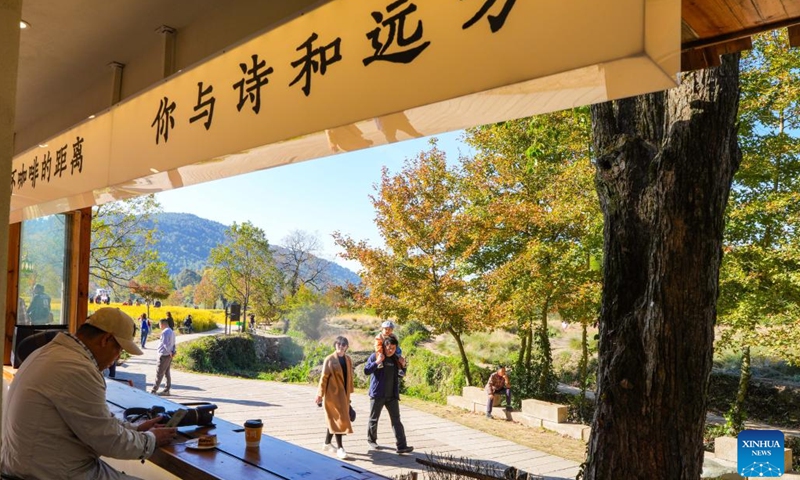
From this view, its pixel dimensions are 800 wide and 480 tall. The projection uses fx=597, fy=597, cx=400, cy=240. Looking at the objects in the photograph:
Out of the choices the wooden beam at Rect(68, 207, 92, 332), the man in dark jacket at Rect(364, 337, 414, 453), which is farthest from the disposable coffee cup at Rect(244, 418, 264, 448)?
the man in dark jacket at Rect(364, 337, 414, 453)

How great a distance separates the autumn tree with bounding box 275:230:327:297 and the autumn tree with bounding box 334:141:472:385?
588 cm

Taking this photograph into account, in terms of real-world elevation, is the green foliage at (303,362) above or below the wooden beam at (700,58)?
below

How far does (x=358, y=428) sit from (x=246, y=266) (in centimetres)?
903

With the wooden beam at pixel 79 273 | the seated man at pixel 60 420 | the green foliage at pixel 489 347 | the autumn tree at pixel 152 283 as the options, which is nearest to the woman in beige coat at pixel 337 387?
the wooden beam at pixel 79 273

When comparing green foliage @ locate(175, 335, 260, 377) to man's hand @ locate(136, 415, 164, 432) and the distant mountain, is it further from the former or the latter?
man's hand @ locate(136, 415, 164, 432)

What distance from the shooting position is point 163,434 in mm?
2363

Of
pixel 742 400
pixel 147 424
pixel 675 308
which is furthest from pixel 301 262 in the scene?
pixel 147 424

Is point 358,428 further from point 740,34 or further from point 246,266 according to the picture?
point 740,34

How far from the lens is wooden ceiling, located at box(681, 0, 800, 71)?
1180 mm

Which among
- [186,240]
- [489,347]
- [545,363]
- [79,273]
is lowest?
[545,363]

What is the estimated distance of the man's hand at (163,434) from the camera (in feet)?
7.72

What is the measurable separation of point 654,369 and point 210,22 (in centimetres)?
266

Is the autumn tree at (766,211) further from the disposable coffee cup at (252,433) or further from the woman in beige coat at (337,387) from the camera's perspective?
the disposable coffee cup at (252,433)

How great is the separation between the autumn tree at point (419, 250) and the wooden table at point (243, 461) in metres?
9.13
